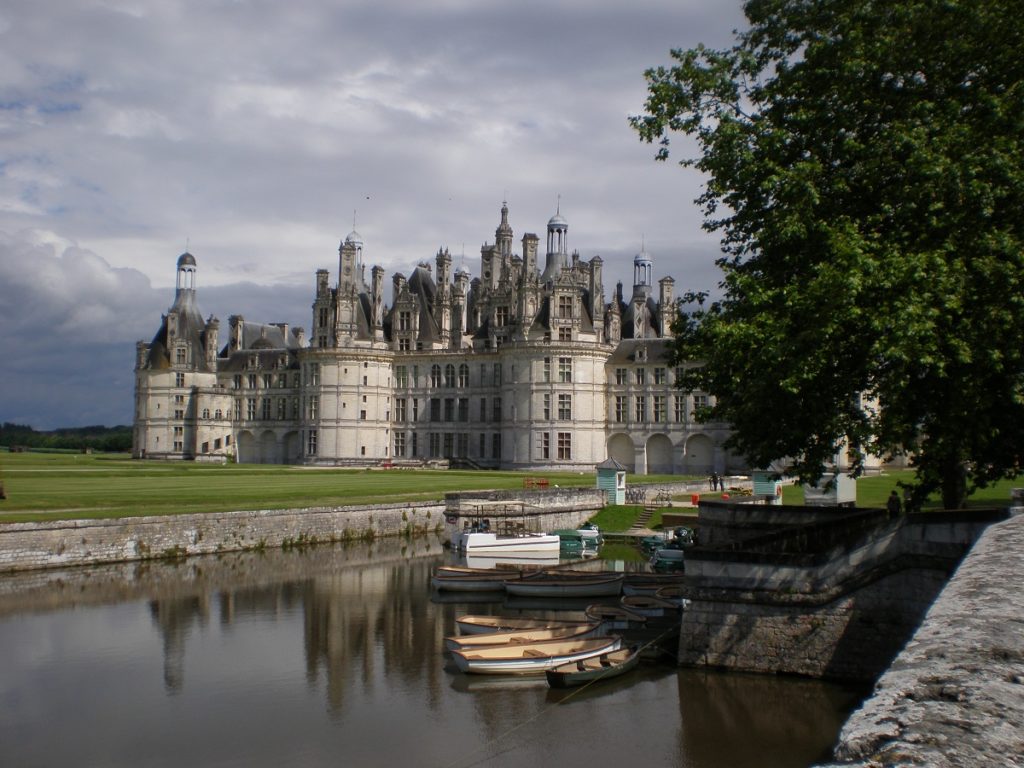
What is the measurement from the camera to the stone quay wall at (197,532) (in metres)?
29.9

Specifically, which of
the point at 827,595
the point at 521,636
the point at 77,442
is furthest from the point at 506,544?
the point at 77,442

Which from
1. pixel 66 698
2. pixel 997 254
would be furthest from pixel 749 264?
pixel 66 698

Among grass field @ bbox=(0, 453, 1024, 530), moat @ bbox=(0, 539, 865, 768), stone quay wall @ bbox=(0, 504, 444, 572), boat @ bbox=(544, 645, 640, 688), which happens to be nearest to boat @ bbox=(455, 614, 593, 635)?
moat @ bbox=(0, 539, 865, 768)

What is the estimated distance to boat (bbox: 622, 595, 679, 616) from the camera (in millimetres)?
23594

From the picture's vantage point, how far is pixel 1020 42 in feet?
61.1

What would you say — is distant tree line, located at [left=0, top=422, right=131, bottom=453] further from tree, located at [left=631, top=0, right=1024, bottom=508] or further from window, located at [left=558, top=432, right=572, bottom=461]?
tree, located at [left=631, top=0, right=1024, bottom=508]

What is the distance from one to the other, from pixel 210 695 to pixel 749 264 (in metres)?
15.1

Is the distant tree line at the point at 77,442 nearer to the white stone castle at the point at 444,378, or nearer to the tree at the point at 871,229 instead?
the white stone castle at the point at 444,378

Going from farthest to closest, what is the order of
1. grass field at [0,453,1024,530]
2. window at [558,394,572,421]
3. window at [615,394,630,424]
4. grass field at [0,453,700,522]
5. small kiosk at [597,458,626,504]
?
window at [615,394,630,424]
window at [558,394,572,421]
small kiosk at [597,458,626,504]
grass field at [0,453,700,522]
grass field at [0,453,1024,530]

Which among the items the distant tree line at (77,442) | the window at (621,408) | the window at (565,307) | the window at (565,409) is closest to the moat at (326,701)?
the window at (565,409)

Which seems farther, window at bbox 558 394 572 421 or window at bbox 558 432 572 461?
window at bbox 558 432 572 461

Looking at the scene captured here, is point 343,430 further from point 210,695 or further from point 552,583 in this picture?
point 210,695

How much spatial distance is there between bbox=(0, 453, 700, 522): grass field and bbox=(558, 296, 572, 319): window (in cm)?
1221

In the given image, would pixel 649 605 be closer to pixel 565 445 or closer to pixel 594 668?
pixel 594 668
